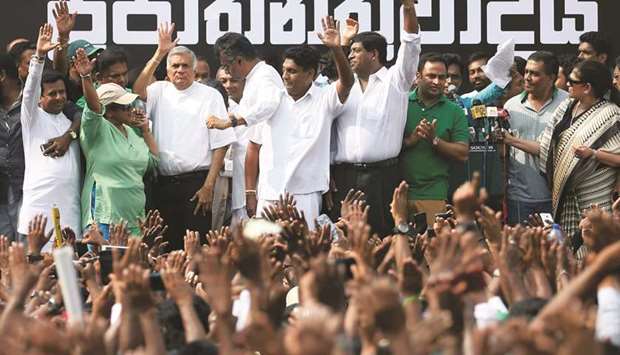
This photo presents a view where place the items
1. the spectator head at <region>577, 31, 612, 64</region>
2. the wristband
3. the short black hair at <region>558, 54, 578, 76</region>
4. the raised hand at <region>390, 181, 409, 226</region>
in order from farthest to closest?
the spectator head at <region>577, 31, 612, 64</region> < the short black hair at <region>558, 54, 578, 76</region> < the raised hand at <region>390, 181, 409, 226</region> < the wristband

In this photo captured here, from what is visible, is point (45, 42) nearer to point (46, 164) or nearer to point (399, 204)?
point (46, 164)

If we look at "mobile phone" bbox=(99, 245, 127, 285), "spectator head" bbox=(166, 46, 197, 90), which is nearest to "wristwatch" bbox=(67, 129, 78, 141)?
"spectator head" bbox=(166, 46, 197, 90)

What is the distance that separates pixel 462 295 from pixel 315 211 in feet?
15.5

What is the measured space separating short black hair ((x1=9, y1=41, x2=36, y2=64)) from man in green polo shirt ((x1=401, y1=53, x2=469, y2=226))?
2427 mm

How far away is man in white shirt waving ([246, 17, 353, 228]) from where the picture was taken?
8812 millimetres

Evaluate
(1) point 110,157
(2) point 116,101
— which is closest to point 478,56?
(2) point 116,101

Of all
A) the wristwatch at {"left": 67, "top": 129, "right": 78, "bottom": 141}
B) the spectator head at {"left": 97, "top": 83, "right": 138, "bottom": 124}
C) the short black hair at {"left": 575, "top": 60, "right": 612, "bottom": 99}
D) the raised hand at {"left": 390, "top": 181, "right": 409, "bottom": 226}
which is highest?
the short black hair at {"left": 575, "top": 60, "right": 612, "bottom": 99}

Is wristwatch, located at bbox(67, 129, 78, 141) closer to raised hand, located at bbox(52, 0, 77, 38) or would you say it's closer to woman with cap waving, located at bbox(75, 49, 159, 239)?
woman with cap waving, located at bbox(75, 49, 159, 239)

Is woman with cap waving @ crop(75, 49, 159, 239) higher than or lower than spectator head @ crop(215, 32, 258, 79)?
lower

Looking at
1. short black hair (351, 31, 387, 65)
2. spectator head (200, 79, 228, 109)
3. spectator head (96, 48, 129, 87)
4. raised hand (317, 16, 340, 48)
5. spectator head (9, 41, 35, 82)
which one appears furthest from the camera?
spectator head (200, 79, 228, 109)

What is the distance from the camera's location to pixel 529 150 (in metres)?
9.30

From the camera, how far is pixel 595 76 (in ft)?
28.7

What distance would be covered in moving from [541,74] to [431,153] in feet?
3.29

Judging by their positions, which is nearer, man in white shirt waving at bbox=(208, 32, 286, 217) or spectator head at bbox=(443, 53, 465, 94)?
man in white shirt waving at bbox=(208, 32, 286, 217)
